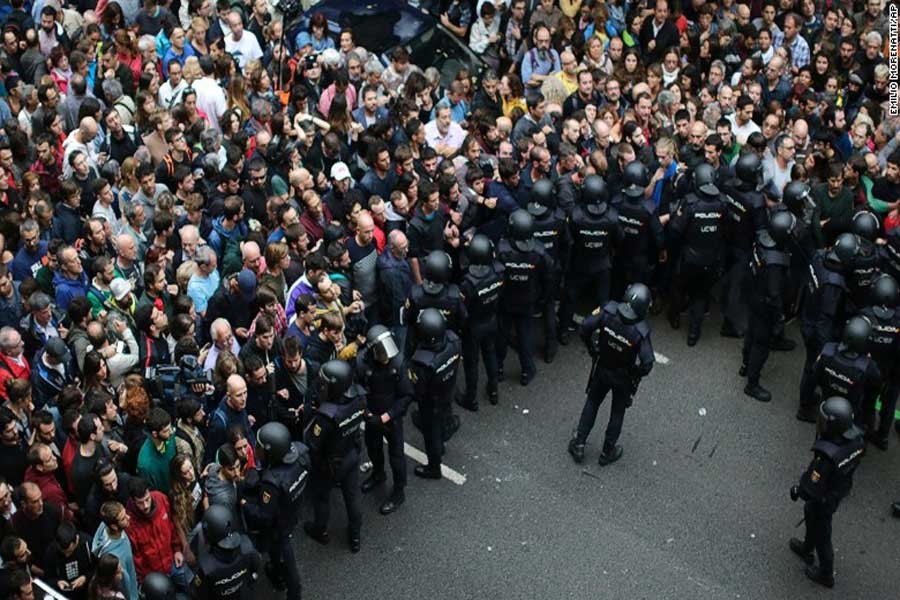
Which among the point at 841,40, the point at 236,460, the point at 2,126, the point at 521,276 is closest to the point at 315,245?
the point at 521,276

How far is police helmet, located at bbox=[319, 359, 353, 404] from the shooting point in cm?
879

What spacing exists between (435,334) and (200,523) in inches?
95.6

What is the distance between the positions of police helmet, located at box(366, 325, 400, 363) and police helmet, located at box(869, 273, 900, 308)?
4.19 metres

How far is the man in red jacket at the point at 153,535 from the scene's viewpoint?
8.03 m

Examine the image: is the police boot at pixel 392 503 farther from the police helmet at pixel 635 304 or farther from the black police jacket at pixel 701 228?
the black police jacket at pixel 701 228

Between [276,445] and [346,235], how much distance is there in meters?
3.21

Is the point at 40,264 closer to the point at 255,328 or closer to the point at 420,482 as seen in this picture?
the point at 255,328

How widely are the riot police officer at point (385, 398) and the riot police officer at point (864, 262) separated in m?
4.28

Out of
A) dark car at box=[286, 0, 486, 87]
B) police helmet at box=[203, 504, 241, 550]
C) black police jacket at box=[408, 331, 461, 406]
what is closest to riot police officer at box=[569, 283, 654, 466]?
black police jacket at box=[408, 331, 461, 406]

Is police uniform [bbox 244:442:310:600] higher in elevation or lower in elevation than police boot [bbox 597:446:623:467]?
higher

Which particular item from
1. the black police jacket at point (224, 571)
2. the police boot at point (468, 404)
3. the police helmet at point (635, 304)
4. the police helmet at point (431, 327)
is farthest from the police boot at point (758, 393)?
the black police jacket at point (224, 571)

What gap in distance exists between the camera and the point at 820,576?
30.9ft

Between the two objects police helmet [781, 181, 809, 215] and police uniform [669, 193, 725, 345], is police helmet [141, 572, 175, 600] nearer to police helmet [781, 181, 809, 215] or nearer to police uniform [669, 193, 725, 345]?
police uniform [669, 193, 725, 345]

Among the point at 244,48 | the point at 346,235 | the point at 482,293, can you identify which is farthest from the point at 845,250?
the point at 244,48
